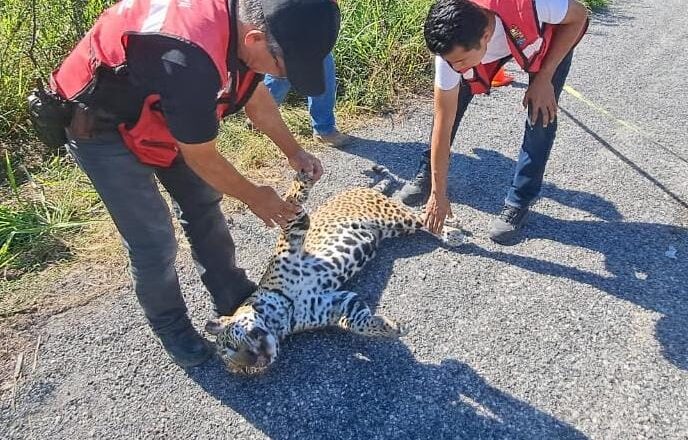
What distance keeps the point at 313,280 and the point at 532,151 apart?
157 centimetres

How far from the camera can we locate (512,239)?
399 cm

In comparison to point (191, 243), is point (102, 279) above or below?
below

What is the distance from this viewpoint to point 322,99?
192 inches

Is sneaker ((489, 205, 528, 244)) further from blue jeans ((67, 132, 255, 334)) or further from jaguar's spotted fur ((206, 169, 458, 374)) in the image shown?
blue jeans ((67, 132, 255, 334))

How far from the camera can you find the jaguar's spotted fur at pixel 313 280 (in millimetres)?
3100

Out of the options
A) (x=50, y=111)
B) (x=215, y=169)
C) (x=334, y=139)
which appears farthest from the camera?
(x=334, y=139)

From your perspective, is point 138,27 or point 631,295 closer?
point 138,27

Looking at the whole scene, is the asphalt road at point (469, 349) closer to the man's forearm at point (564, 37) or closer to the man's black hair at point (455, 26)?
the man's forearm at point (564, 37)

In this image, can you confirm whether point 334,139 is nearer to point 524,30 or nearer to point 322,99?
point 322,99

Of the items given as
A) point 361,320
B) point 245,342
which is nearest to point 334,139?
point 361,320

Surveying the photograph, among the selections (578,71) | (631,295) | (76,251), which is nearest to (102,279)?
(76,251)

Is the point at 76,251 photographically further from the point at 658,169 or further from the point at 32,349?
the point at 658,169

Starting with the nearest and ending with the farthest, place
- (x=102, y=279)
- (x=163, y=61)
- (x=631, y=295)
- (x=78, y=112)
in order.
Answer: (x=163, y=61)
(x=78, y=112)
(x=631, y=295)
(x=102, y=279)

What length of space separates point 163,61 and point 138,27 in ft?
0.64
